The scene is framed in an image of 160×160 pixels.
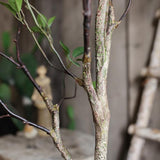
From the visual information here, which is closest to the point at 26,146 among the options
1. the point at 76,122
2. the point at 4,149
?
the point at 4,149

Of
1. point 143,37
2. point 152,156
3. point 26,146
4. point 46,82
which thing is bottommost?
→ point 152,156

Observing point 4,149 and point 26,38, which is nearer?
point 26,38

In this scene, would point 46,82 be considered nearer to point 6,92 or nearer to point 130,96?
point 6,92

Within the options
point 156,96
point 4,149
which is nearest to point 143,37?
point 156,96

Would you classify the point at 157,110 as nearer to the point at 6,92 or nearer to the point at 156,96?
the point at 156,96

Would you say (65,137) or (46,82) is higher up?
(46,82)

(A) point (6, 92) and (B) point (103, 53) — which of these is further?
(A) point (6, 92)

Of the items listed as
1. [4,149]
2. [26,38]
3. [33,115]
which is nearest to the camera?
[26,38]

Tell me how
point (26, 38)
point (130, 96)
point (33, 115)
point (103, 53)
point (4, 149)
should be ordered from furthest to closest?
1. point (130, 96)
2. point (33, 115)
3. point (4, 149)
4. point (26, 38)
5. point (103, 53)

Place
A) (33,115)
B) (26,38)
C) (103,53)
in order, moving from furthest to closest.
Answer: (33,115) < (26,38) < (103,53)
